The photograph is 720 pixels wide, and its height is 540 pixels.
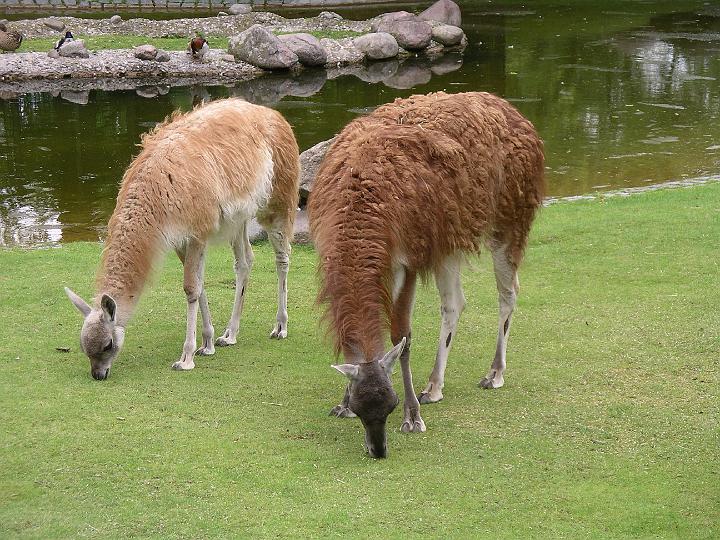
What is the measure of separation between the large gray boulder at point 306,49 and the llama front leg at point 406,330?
20.6 m

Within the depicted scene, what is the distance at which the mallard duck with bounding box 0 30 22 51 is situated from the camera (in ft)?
83.2

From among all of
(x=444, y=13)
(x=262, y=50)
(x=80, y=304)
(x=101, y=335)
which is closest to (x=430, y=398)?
(x=101, y=335)

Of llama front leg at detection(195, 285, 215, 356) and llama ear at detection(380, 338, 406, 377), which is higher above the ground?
llama ear at detection(380, 338, 406, 377)

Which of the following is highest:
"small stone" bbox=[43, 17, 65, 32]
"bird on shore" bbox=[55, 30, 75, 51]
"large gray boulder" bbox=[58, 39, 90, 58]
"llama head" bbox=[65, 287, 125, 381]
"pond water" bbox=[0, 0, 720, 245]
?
"small stone" bbox=[43, 17, 65, 32]

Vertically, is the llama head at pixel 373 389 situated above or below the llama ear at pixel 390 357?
below

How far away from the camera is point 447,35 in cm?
2900

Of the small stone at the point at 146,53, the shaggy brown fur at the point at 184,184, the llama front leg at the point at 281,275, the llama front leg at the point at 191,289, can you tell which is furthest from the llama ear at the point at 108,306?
the small stone at the point at 146,53

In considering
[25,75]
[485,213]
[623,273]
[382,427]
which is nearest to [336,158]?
[485,213]

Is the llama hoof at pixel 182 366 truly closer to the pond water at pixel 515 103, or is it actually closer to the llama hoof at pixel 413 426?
the llama hoof at pixel 413 426

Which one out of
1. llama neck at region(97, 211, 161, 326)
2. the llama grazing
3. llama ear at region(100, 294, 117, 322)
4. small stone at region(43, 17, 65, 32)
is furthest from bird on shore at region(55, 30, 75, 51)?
llama ear at region(100, 294, 117, 322)

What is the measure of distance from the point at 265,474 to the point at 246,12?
29176 millimetres

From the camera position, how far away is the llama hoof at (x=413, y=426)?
6305 mm

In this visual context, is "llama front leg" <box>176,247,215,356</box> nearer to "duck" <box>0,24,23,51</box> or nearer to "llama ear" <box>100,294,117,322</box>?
"llama ear" <box>100,294,117,322</box>

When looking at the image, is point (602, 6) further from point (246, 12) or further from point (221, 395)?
point (221, 395)
